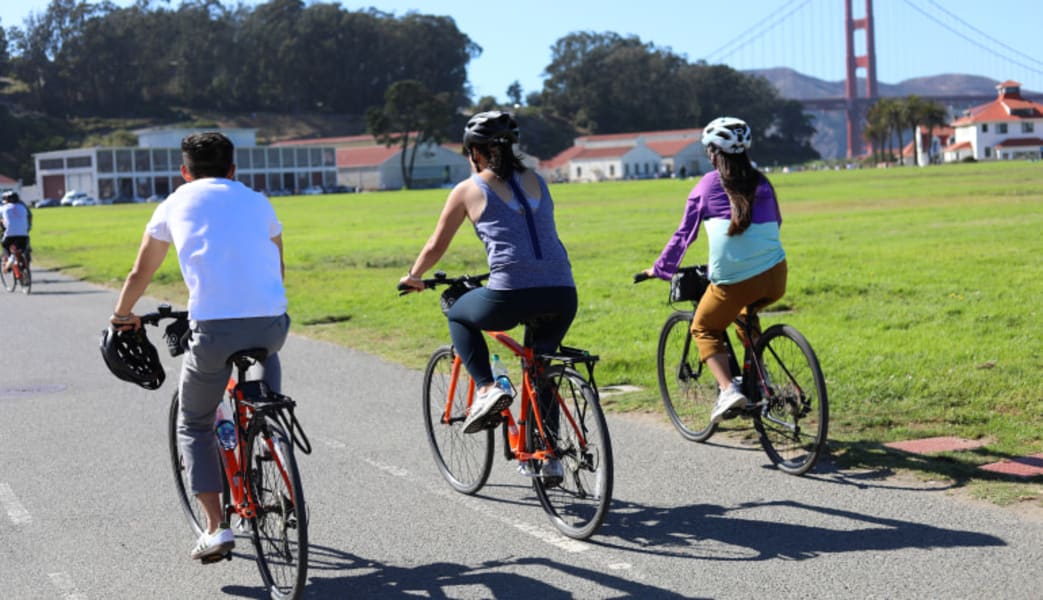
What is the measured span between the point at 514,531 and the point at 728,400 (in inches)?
57.7

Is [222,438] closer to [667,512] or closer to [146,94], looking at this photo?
[667,512]

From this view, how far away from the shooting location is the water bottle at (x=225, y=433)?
16.1 ft

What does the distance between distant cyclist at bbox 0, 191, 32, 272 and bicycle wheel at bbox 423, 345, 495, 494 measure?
52.5 ft

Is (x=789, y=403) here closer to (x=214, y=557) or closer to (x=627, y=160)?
(x=214, y=557)

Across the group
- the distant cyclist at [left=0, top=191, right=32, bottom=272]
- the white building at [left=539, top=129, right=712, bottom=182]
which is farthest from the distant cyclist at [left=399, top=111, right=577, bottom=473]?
the white building at [left=539, top=129, right=712, bottom=182]

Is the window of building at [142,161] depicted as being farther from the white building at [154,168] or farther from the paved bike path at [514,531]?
the paved bike path at [514,531]

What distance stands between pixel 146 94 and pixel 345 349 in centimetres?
18435

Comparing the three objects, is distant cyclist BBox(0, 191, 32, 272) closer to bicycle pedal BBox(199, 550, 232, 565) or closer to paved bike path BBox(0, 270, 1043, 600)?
paved bike path BBox(0, 270, 1043, 600)

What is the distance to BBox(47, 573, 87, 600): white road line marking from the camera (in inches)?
191

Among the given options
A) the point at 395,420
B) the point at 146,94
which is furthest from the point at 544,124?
the point at 395,420

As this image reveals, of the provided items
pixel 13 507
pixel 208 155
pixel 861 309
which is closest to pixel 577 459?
pixel 208 155

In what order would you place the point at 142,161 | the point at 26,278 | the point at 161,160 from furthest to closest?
1. the point at 161,160
2. the point at 142,161
3. the point at 26,278

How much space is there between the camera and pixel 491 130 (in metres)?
5.50

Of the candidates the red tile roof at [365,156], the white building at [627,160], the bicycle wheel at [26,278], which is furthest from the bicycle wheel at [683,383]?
the white building at [627,160]
